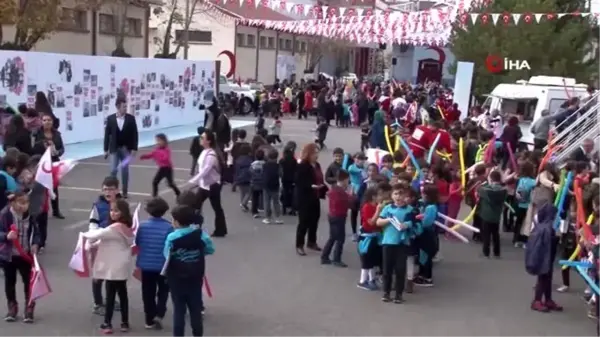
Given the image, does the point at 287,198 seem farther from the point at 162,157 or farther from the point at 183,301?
the point at 183,301

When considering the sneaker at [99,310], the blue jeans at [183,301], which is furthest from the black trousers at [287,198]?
the blue jeans at [183,301]

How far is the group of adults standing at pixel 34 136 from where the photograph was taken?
489 inches

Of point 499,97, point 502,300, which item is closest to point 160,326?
point 502,300

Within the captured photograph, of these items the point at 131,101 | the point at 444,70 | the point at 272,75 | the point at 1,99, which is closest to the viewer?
the point at 1,99

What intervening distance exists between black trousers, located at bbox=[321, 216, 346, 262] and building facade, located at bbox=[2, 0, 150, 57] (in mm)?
20310

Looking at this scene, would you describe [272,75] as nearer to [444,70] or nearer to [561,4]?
[444,70]

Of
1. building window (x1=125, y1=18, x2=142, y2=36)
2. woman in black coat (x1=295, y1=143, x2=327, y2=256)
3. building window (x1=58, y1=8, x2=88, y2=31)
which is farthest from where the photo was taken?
building window (x1=125, y1=18, x2=142, y2=36)

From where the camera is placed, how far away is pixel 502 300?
385 inches

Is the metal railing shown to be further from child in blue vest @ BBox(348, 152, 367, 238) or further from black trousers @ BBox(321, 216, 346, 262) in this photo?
black trousers @ BBox(321, 216, 346, 262)

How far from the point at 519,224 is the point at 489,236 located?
3.67ft

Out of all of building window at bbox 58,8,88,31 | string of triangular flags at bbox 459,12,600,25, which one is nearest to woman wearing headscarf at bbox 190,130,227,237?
string of triangular flags at bbox 459,12,600,25

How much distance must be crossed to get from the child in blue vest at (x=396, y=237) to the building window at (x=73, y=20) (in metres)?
23.6

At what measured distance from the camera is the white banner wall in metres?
18.8

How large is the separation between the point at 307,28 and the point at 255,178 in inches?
1077
